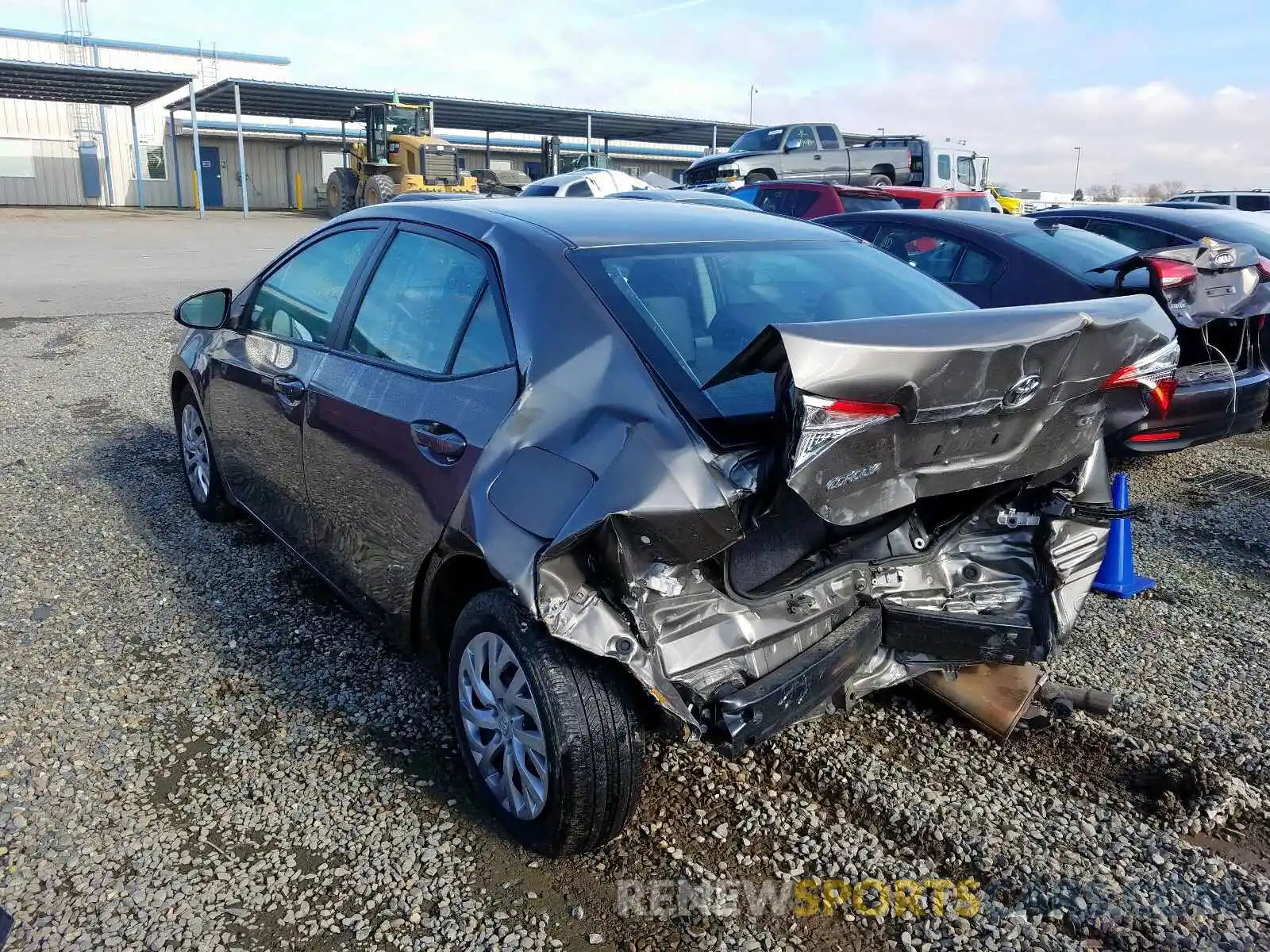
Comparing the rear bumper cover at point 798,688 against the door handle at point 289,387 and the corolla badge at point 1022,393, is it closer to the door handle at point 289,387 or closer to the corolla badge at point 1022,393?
the corolla badge at point 1022,393

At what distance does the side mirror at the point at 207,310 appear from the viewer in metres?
4.38

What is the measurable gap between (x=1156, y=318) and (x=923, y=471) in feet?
2.67

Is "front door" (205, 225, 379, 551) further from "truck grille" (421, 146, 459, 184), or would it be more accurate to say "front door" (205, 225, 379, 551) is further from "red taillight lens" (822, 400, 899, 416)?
"truck grille" (421, 146, 459, 184)

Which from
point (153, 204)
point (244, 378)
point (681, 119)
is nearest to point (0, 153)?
point (153, 204)

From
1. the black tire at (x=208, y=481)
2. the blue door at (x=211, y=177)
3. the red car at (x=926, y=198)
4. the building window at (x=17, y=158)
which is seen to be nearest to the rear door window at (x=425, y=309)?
the black tire at (x=208, y=481)

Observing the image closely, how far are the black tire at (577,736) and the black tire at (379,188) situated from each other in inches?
1022

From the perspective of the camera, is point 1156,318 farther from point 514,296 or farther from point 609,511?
point 514,296

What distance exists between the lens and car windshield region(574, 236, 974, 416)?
8.30ft

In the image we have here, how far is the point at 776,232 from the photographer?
132 inches

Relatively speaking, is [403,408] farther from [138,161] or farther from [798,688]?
[138,161]

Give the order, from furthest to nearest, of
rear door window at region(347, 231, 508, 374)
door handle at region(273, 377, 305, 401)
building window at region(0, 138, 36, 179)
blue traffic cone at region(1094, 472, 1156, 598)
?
building window at region(0, 138, 36, 179) → blue traffic cone at region(1094, 472, 1156, 598) → door handle at region(273, 377, 305, 401) → rear door window at region(347, 231, 508, 374)

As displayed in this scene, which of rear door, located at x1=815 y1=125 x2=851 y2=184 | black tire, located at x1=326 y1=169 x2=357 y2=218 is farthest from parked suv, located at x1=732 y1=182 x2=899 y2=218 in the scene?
black tire, located at x1=326 y1=169 x2=357 y2=218

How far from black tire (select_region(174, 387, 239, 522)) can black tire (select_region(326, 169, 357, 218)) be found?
27.3 meters

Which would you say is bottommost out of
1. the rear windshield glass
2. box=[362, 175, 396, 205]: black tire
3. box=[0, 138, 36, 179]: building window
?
the rear windshield glass
